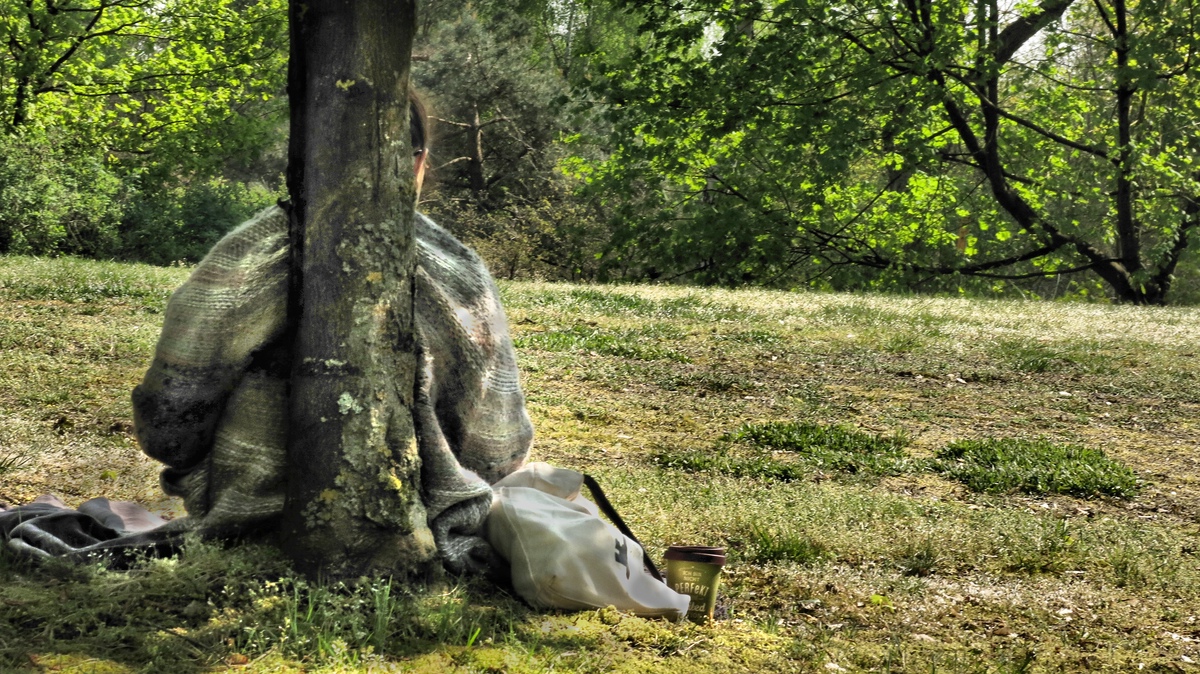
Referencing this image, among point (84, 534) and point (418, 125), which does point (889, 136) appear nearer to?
point (418, 125)

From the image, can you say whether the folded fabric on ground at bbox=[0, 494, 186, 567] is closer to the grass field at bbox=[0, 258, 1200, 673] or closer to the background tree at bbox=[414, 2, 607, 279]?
the grass field at bbox=[0, 258, 1200, 673]

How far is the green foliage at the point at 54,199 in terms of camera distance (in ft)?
71.2

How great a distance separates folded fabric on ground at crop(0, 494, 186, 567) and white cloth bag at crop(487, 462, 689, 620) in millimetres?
1169

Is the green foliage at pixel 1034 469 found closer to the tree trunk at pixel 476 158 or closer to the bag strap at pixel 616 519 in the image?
the bag strap at pixel 616 519

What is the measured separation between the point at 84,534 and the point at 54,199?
20.1m

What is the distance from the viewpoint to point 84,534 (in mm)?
4301

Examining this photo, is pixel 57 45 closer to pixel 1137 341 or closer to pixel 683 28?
pixel 683 28

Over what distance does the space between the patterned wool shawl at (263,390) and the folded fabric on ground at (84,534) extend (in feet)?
0.40

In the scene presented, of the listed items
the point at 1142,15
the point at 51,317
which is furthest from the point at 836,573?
the point at 1142,15

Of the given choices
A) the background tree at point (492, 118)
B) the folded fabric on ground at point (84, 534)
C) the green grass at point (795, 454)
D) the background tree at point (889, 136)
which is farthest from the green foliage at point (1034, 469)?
the background tree at point (492, 118)

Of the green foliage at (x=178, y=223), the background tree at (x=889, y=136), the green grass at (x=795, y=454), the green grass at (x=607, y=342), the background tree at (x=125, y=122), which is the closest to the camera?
the green grass at (x=795, y=454)

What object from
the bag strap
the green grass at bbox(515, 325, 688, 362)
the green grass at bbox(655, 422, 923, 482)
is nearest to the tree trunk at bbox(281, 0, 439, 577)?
the bag strap

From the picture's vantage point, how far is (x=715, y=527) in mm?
5746

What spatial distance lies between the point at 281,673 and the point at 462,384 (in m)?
1.36
